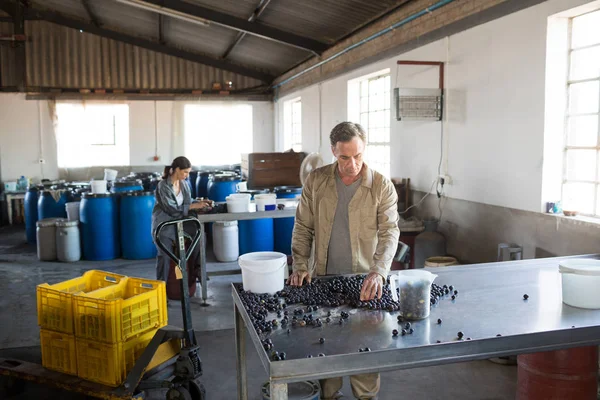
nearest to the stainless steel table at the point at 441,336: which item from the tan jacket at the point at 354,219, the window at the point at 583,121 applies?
the tan jacket at the point at 354,219

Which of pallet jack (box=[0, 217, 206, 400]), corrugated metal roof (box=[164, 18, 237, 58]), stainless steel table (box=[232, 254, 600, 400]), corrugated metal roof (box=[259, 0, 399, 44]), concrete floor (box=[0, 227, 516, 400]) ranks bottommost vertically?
concrete floor (box=[0, 227, 516, 400])

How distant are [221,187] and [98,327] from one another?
5148 mm

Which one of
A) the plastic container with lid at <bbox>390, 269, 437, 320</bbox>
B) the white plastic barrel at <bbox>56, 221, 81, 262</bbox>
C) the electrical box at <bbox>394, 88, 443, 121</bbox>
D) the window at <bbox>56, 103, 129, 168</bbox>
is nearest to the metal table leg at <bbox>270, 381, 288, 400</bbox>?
the plastic container with lid at <bbox>390, 269, 437, 320</bbox>

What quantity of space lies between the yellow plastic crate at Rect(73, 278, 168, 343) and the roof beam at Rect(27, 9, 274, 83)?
9892 mm

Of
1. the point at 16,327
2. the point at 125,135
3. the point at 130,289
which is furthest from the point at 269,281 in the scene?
the point at 125,135

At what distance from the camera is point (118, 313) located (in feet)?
9.76

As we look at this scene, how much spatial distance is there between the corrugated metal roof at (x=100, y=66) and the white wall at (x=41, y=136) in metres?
0.53

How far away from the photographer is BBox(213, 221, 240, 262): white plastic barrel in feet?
22.4

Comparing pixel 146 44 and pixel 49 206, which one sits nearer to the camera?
pixel 49 206

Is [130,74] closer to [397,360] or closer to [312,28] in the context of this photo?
[312,28]

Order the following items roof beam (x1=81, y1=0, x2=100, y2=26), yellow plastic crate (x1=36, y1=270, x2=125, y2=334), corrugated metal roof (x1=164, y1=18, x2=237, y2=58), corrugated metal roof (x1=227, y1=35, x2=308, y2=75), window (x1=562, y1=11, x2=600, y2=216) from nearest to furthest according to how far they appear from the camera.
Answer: yellow plastic crate (x1=36, y1=270, x2=125, y2=334), window (x1=562, y1=11, x2=600, y2=216), corrugated metal roof (x1=227, y1=35, x2=308, y2=75), corrugated metal roof (x1=164, y1=18, x2=237, y2=58), roof beam (x1=81, y1=0, x2=100, y2=26)

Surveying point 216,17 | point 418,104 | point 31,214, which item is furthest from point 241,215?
point 31,214

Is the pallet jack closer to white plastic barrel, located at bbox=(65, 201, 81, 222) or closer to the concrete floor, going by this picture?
the concrete floor

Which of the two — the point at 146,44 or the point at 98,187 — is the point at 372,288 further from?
the point at 146,44
